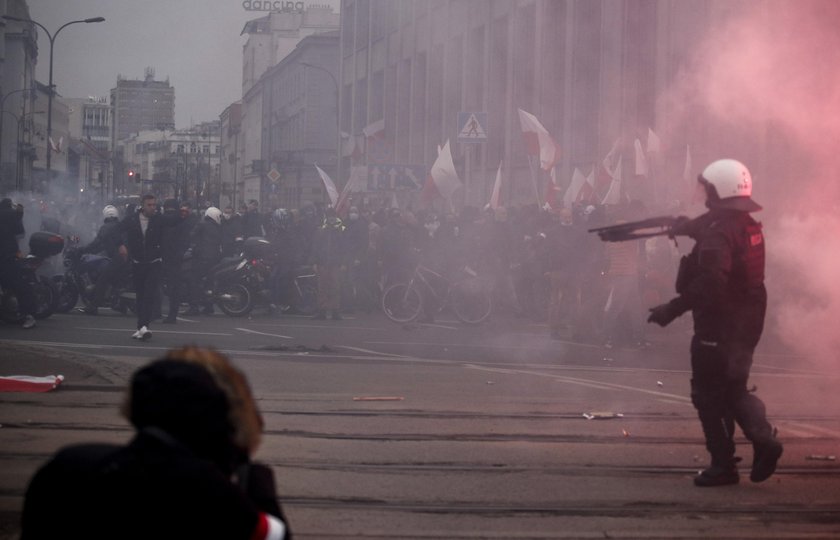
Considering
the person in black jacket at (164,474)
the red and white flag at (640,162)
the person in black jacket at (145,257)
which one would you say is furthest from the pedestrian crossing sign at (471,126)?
the person in black jacket at (164,474)

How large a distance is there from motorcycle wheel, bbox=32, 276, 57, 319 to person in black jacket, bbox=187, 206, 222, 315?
2.64m

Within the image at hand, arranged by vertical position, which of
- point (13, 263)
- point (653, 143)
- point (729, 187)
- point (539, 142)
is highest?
point (539, 142)

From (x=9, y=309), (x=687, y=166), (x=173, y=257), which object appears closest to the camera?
(x=173, y=257)

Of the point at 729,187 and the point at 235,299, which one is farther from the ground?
the point at 729,187

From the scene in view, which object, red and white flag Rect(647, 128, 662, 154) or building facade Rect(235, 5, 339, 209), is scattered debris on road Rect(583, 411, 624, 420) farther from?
building facade Rect(235, 5, 339, 209)

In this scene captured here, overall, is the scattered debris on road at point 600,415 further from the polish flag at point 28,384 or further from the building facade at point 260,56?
the building facade at point 260,56

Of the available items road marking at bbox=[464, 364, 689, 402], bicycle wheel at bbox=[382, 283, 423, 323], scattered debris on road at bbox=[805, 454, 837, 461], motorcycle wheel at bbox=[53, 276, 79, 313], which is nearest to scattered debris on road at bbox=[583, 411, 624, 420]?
road marking at bbox=[464, 364, 689, 402]

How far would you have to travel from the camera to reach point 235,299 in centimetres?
1819

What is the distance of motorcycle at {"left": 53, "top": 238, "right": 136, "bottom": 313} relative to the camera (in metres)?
17.7

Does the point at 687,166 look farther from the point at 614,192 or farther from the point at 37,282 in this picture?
the point at 37,282

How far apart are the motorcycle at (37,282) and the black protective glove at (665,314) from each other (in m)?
11.1

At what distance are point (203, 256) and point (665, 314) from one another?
13139 mm

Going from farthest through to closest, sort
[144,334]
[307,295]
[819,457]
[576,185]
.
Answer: [576,185]
[307,295]
[144,334]
[819,457]

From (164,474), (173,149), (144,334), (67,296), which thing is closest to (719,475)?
(164,474)
